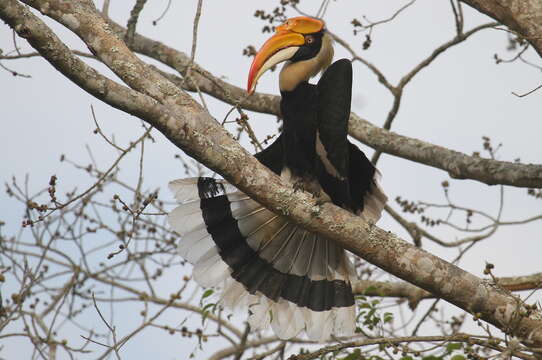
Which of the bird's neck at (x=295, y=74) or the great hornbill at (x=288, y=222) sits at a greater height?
the bird's neck at (x=295, y=74)

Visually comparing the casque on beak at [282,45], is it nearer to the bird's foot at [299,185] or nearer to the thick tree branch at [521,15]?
the bird's foot at [299,185]

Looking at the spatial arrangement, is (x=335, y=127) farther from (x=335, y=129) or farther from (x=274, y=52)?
(x=274, y=52)

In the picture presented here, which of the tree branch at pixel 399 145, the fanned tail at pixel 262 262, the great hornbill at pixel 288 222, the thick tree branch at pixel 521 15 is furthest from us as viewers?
the tree branch at pixel 399 145

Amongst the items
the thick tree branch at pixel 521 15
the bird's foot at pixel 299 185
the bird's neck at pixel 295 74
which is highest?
the bird's neck at pixel 295 74

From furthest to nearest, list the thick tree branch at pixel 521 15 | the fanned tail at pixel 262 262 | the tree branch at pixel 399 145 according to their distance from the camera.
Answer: the tree branch at pixel 399 145 < the fanned tail at pixel 262 262 < the thick tree branch at pixel 521 15

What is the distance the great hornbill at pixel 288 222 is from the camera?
4422 mm

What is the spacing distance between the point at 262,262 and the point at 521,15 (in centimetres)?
228

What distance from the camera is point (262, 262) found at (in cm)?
473

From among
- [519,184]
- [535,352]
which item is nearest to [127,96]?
[535,352]

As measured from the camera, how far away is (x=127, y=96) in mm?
3139

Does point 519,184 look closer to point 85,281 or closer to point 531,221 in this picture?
point 531,221

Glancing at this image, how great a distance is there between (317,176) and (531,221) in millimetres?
2201

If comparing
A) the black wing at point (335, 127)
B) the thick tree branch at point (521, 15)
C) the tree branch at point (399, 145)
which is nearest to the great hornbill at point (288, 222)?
the black wing at point (335, 127)

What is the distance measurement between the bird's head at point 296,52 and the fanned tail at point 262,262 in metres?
0.81
